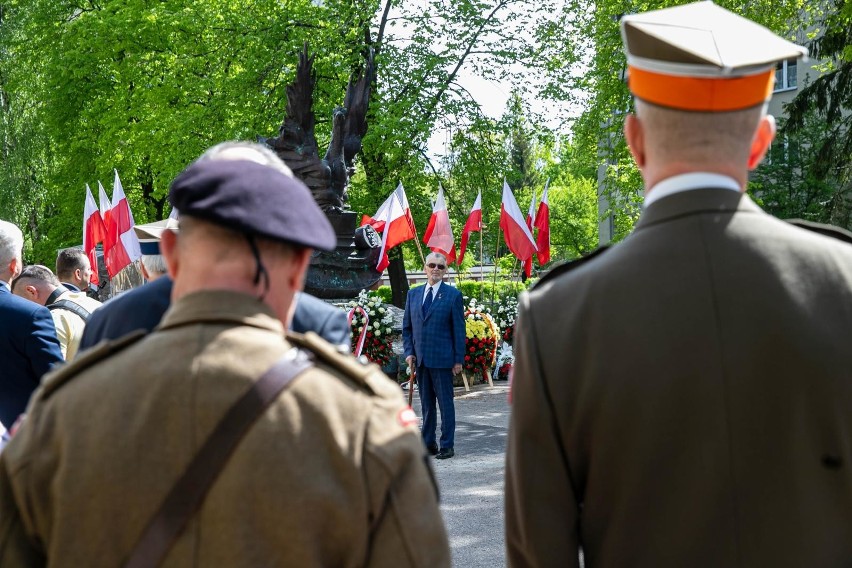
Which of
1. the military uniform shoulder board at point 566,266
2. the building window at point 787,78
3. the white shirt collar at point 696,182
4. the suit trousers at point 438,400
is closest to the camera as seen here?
the white shirt collar at point 696,182

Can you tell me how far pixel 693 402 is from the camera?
2.17 m

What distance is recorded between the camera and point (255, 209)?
190 cm

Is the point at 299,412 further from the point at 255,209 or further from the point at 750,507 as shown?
the point at 750,507

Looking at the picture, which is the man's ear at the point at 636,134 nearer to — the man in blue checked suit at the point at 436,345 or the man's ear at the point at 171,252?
the man's ear at the point at 171,252

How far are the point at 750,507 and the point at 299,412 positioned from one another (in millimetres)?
948

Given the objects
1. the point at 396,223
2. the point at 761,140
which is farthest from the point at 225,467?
the point at 396,223

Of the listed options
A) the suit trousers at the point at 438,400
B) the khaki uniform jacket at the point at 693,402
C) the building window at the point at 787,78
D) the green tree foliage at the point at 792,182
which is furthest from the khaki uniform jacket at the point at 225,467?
the building window at the point at 787,78

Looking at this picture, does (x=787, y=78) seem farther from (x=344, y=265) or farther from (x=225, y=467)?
(x=225, y=467)

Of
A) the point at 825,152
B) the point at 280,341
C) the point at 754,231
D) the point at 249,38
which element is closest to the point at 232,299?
the point at 280,341

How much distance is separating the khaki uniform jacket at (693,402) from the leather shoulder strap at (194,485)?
0.70m

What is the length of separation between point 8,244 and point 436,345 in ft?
17.9

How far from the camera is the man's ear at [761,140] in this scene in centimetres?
230

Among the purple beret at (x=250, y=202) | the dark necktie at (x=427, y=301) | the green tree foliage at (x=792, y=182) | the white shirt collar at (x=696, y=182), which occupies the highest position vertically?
the purple beret at (x=250, y=202)

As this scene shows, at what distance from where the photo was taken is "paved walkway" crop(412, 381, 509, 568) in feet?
21.9
